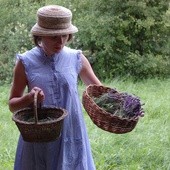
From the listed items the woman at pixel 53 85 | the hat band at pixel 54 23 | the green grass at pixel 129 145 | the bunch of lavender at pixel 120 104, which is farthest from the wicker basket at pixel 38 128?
the green grass at pixel 129 145

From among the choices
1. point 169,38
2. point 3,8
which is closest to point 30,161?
point 169,38

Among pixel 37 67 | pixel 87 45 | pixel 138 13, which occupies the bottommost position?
pixel 87 45

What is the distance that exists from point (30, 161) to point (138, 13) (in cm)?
626

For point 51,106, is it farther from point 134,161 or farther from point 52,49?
point 134,161

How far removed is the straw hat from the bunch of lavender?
38 cm

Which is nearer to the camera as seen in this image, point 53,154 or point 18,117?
point 18,117

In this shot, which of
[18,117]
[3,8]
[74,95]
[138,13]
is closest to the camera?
[18,117]

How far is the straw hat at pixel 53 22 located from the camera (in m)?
2.13

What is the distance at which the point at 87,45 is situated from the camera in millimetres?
8406

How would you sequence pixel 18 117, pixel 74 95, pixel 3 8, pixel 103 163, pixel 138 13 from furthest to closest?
1. pixel 3 8
2. pixel 138 13
3. pixel 103 163
4. pixel 74 95
5. pixel 18 117

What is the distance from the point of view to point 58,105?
225cm

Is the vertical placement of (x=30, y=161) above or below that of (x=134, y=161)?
above

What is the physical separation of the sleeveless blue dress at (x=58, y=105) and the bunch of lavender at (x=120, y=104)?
134mm

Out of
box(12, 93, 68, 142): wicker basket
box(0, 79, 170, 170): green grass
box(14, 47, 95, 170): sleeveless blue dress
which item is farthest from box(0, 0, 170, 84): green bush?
box(12, 93, 68, 142): wicker basket
